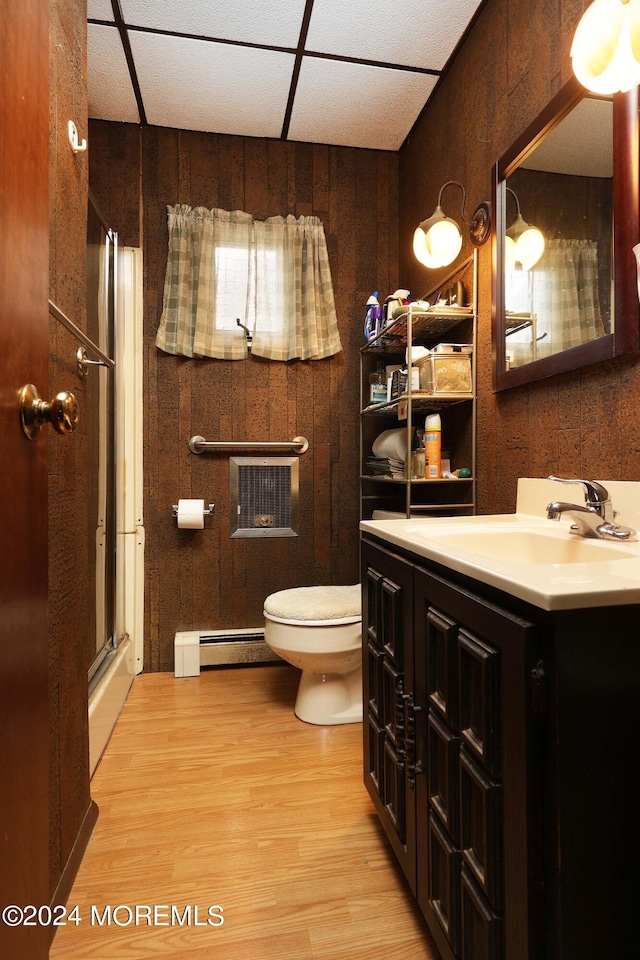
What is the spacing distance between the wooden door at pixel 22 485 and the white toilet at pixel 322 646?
44.8 inches

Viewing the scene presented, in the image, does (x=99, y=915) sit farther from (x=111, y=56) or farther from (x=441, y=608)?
(x=111, y=56)

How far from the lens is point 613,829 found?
0.59m

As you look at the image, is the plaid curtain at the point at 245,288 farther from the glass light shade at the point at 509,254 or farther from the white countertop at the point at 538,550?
the white countertop at the point at 538,550

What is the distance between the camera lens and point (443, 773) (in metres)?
0.83

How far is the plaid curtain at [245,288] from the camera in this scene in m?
2.32

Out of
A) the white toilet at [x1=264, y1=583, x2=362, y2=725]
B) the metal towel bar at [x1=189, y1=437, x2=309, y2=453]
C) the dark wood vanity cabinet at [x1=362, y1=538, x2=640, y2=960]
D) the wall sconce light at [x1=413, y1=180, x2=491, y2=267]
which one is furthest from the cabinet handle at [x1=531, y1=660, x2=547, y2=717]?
the metal towel bar at [x1=189, y1=437, x2=309, y2=453]

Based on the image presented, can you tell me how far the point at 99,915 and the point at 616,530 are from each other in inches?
52.6

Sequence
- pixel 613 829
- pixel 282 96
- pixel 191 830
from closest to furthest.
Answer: pixel 613 829 → pixel 191 830 → pixel 282 96

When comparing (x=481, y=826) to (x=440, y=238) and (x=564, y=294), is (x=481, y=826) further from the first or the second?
(x=440, y=238)

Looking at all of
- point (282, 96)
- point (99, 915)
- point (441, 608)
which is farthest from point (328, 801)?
point (282, 96)

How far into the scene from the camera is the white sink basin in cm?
104

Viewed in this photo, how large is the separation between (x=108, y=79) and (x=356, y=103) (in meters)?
1.01

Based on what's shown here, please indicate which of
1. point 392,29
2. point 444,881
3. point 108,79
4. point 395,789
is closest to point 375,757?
point 395,789

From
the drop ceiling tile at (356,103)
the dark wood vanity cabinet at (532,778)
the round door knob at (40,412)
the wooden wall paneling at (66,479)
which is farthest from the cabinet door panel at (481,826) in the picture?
the drop ceiling tile at (356,103)
